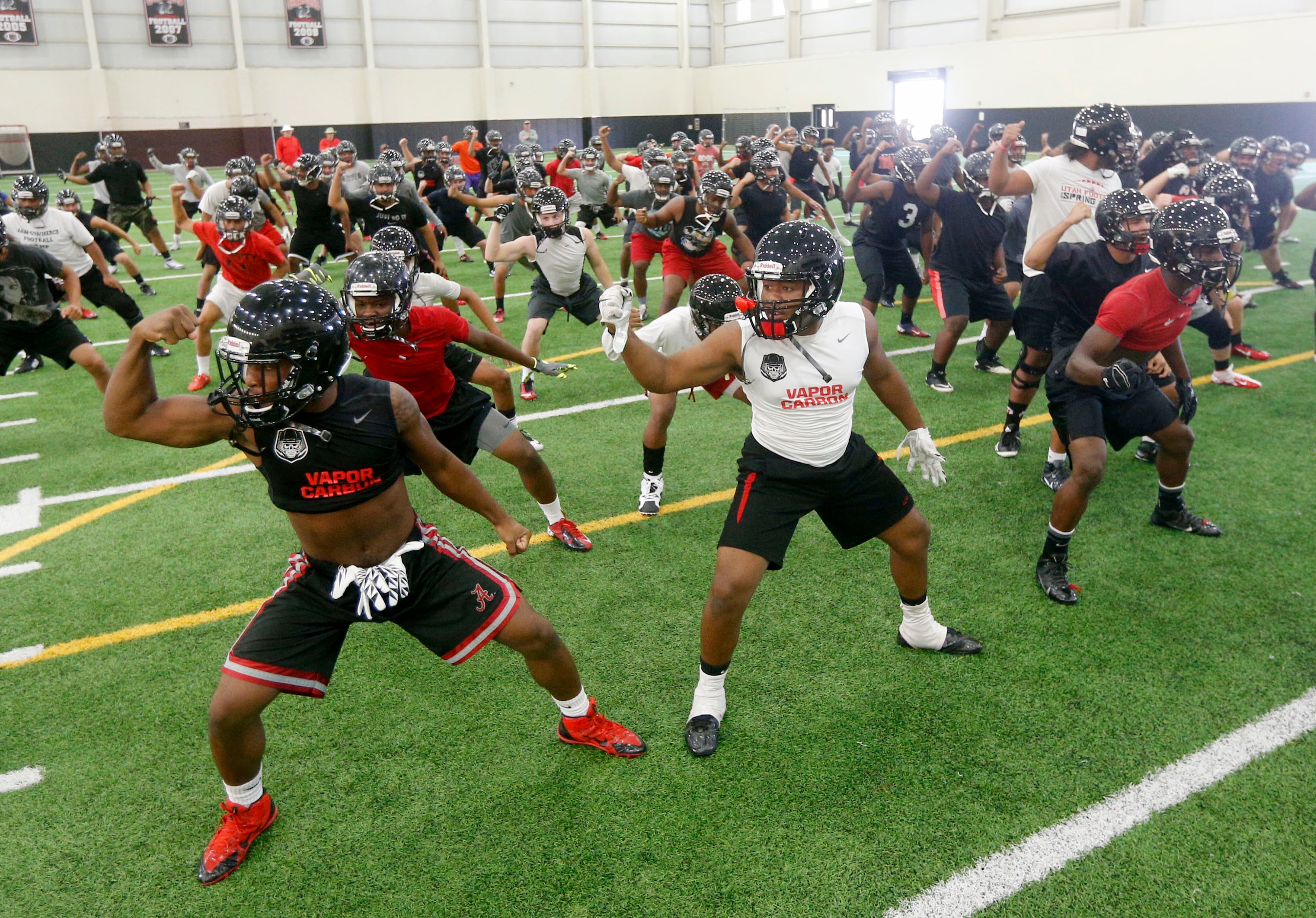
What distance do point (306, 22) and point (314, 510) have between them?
41.8 metres

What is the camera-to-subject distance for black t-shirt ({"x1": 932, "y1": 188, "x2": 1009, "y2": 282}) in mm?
8820

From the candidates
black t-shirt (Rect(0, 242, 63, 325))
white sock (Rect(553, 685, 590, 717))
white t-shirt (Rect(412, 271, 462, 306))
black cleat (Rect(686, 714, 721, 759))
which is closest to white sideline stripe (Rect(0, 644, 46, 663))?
white sock (Rect(553, 685, 590, 717))

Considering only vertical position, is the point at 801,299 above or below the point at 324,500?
above

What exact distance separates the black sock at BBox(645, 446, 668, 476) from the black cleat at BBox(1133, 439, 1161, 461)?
13.0 ft

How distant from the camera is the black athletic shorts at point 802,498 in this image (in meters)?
4.00

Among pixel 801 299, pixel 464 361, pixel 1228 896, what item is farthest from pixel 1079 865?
pixel 464 361

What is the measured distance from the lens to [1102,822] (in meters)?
3.60

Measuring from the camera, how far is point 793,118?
44750 mm

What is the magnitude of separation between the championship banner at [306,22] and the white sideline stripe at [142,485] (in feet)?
122

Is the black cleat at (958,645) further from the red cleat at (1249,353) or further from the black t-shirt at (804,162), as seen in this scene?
the black t-shirt at (804,162)

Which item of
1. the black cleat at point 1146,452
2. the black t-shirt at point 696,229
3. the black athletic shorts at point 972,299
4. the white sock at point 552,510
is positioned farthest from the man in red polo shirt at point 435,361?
the black athletic shorts at point 972,299

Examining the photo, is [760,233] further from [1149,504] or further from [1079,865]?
[1079,865]

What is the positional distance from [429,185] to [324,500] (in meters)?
16.1

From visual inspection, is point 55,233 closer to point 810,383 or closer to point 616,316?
point 616,316
